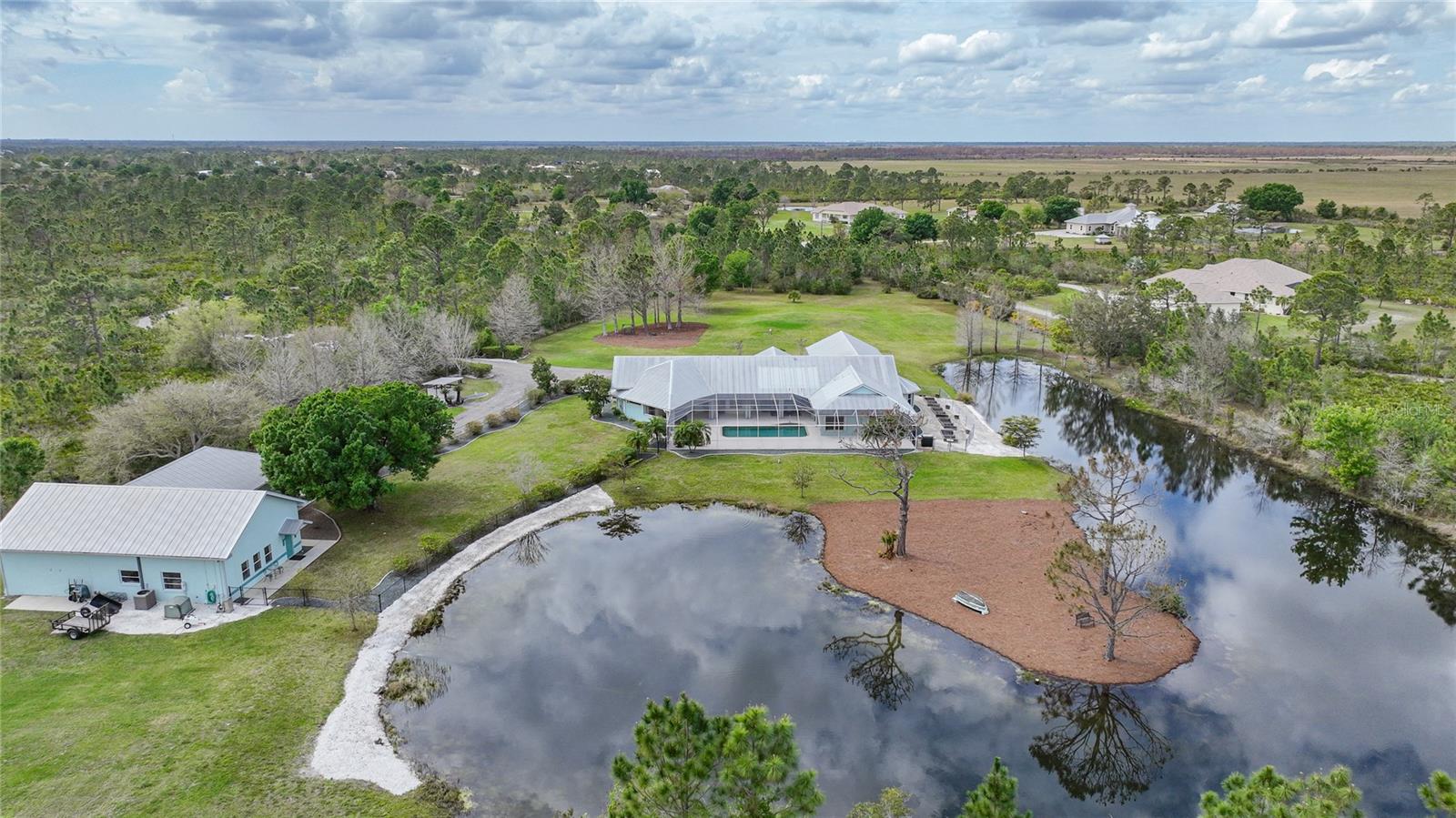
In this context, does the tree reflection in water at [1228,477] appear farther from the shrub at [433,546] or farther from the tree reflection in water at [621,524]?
the shrub at [433,546]

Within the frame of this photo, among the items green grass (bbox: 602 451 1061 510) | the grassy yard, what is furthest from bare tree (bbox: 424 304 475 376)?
green grass (bbox: 602 451 1061 510)

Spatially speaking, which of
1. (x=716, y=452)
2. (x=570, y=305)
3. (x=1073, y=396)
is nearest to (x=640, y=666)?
(x=716, y=452)

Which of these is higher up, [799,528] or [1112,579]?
[1112,579]

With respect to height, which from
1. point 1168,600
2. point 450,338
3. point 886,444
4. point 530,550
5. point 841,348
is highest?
point 450,338

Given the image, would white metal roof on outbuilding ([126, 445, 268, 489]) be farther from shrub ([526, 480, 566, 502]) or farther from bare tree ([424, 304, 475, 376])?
bare tree ([424, 304, 475, 376])

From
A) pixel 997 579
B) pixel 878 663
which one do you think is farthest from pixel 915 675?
pixel 997 579

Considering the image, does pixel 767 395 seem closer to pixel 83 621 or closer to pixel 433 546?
pixel 433 546

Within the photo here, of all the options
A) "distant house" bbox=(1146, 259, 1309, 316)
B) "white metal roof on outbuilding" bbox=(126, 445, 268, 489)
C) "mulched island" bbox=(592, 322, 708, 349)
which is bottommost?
"mulched island" bbox=(592, 322, 708, 349)

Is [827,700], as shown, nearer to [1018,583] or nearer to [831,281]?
[1018,583]
